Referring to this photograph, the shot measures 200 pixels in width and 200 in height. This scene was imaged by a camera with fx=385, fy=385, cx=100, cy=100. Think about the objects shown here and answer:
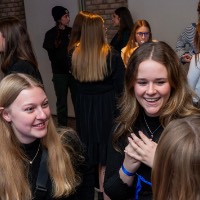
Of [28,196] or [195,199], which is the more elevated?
[195,199]

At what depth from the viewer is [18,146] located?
1820 millimetres

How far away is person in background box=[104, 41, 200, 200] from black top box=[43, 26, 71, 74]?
3.41 metres

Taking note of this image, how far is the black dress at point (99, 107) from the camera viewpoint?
3.46 m

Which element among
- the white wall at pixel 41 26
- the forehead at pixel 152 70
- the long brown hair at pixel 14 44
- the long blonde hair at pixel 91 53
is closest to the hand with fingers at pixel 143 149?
the forehead at pixel 152 70

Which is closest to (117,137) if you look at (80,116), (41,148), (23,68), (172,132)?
(41,148)

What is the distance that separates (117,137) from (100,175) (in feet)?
5.95

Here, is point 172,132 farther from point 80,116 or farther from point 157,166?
point 80,116

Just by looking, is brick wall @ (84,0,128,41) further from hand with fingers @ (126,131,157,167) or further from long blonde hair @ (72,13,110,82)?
hand with fingers @ (126,131,157,167)

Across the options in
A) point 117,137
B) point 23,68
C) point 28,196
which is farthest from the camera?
point 23,68

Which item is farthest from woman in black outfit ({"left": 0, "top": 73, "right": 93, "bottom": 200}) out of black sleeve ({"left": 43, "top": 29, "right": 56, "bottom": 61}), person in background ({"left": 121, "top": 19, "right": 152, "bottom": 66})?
black sleeve ({"left": 43, "top": 29, "right": 56, "bottom": 61})

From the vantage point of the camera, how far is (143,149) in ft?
5.43

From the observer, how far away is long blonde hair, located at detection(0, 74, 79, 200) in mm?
1711

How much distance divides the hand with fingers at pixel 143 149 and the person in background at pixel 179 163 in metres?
0.35

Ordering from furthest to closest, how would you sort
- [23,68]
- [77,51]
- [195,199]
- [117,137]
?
[77,51] → [23,68] → [117,137] → [195,199]
